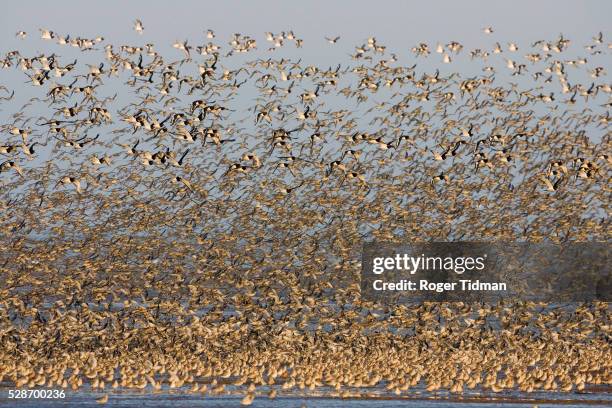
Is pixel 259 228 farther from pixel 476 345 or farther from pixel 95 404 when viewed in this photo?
pixel 95 404

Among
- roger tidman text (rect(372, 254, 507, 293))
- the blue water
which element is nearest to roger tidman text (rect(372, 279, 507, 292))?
roger tidman text (rect(372, 254, 507, 293))

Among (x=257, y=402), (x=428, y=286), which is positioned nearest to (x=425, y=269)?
(x=428, y=286)

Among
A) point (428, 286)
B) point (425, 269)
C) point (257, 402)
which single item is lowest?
point (257, 402)

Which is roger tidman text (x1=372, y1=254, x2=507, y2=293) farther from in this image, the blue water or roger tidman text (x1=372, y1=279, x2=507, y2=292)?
the blue water

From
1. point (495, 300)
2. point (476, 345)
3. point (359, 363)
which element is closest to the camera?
point (359, 363)

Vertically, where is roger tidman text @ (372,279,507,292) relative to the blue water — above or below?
above

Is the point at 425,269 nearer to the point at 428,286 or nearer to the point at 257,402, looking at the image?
the point at 428,286

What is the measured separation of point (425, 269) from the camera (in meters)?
70.5

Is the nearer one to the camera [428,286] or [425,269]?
[428,286]

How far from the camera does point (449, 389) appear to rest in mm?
39062

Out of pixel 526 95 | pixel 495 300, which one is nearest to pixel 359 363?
pixel 526 95

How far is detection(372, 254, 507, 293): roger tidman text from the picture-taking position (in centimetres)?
6238

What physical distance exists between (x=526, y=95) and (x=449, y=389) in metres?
22.8

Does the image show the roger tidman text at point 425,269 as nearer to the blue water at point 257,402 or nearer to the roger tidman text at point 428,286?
the roger tidman text at point 428,286
